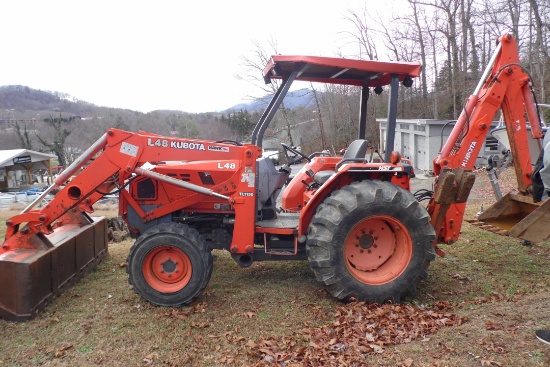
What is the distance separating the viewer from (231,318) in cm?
402

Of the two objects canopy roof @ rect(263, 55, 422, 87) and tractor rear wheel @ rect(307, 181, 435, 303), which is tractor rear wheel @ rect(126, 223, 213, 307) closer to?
tractor rear wheel @ rect(307, 181, 435, 303)

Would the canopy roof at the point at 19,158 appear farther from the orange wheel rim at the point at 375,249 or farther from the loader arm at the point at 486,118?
the loader arm at the point at 486,118

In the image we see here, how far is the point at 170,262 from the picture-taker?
436cm

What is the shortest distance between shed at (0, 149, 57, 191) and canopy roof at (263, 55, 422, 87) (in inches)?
1549

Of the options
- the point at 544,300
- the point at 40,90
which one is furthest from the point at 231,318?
the point at 40,90

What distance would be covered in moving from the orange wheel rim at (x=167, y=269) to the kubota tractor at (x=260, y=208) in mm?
10

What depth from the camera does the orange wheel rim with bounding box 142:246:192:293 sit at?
433 centimetres

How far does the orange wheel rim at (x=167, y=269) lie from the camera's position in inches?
171

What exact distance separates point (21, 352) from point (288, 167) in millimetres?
3395

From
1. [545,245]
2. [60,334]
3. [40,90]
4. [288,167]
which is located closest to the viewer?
[60,334]

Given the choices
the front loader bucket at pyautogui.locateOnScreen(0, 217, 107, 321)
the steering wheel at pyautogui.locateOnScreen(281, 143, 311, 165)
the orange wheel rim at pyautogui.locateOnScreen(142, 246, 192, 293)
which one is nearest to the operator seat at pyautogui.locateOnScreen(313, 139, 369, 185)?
the steering wheel at pyautogui.locateOnScreen(281, 143, 311, 165)

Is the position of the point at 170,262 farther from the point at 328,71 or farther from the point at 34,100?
the point at 34,100

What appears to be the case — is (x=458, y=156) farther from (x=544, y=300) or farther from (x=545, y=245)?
(x=545, y=245)

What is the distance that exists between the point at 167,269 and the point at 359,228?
202 centimetres
